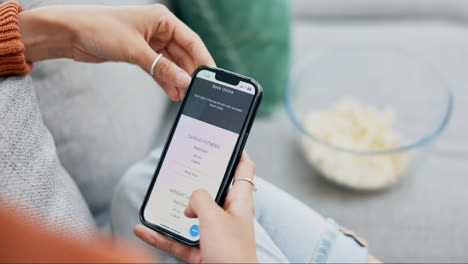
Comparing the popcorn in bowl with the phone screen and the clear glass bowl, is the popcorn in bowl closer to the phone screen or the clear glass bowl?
the clear glass bowl

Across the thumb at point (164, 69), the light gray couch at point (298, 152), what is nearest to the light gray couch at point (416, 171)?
the light gray couch at point (298, 152)

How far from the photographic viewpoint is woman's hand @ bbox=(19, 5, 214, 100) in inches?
24.7

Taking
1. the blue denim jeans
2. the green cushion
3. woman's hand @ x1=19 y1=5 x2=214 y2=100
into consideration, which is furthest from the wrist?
the green cushion

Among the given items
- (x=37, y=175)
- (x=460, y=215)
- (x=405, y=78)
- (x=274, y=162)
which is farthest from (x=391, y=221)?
(x=37, y=175)

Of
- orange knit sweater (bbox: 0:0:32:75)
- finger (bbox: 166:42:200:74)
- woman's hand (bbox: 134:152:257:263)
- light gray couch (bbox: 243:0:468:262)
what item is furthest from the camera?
light gray couch (bbox: 243:0:468:262)

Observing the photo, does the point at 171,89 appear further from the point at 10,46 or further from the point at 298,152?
the point at 298,152

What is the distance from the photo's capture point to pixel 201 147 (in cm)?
61

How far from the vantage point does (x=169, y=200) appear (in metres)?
0.63

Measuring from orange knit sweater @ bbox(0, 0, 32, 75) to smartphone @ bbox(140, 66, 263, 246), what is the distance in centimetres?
21

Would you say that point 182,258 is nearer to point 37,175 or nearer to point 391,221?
point 37,175

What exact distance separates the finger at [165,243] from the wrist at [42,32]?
0.27 m

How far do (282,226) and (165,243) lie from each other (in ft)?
0.56

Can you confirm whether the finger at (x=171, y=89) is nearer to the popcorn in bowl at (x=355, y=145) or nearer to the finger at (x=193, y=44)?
the finger at (x=193, y=44)

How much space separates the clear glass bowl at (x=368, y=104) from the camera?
908mm
